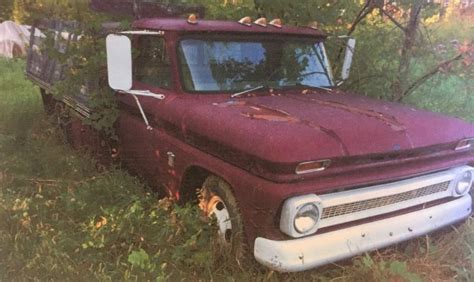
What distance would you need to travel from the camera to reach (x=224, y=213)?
2.95 m

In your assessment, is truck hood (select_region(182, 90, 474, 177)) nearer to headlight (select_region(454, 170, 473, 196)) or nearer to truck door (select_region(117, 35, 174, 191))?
headlight (select_region(454, 170, 473, 196))

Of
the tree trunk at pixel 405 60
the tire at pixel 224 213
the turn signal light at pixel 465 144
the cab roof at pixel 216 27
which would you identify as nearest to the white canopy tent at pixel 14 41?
the cab roof at pixel 216 27

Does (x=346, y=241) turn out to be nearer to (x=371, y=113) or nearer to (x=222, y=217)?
(x=222, y=217)

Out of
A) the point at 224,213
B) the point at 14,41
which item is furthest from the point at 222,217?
the point at 14,41

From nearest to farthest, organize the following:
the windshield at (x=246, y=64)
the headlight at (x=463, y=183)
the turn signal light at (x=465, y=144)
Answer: the turn signal light at (x=465, y=144)
the headlight at (x=463, y=183)
the windshield at (x=246, y=64)

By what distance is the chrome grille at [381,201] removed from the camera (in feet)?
8.60

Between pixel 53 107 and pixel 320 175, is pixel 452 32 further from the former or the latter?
pixel 53 107

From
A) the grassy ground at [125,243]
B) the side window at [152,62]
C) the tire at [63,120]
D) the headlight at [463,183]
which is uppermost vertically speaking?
the side window at [152,62]

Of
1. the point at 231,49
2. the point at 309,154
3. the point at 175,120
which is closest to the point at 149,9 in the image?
the point at 231,49

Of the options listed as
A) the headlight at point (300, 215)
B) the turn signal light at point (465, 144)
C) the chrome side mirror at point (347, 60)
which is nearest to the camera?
the headlight at point (300, 215)

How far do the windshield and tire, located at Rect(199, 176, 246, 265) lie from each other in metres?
0.75

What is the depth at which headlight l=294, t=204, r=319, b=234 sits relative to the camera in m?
2.48

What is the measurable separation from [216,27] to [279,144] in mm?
1422

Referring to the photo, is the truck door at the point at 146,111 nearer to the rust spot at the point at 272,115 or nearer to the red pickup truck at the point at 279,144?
the red pickup truck at the point at 279,144
